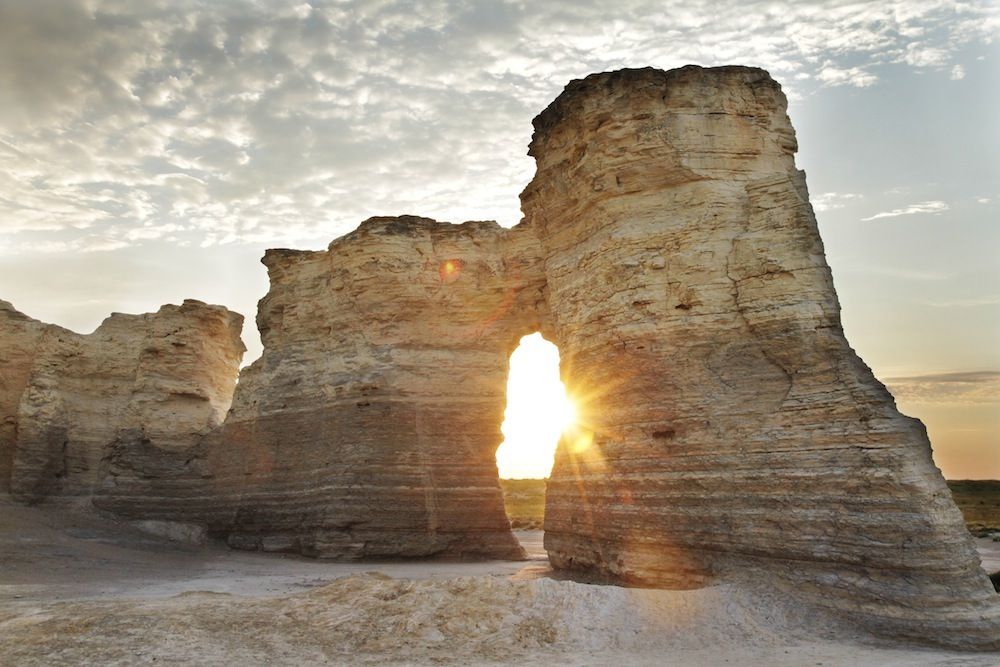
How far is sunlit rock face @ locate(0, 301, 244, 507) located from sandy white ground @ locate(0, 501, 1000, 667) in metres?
10.9

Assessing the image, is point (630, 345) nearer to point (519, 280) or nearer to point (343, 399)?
point (519, 280)

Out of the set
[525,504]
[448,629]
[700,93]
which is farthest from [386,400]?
[525,504]

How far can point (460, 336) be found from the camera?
60.1 ft

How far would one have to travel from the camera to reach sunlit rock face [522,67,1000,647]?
8.26 metres

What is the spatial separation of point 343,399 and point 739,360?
34.8ft

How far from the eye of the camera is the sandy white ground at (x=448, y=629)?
7371 mm

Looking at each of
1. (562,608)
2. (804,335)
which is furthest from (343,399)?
(804,335)

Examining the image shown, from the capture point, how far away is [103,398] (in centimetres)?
2184

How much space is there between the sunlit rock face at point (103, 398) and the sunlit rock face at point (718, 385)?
532 inches

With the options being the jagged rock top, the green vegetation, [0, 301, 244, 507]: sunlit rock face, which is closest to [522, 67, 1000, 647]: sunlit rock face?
the jagged rock top

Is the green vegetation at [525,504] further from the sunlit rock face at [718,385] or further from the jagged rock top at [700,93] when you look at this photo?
the jagged rock top at [700,93]

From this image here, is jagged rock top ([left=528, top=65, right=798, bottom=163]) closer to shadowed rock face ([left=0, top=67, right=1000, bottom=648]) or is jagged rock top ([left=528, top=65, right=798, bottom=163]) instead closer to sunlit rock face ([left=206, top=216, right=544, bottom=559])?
shadowed rock face ([left=0, top=67, right=1000, bottom=648])

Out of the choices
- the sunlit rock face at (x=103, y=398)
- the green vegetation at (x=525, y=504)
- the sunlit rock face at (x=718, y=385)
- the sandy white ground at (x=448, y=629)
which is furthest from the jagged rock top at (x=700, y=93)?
the green vegetation at (x=525, y=504)

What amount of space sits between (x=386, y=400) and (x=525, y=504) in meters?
35.4
